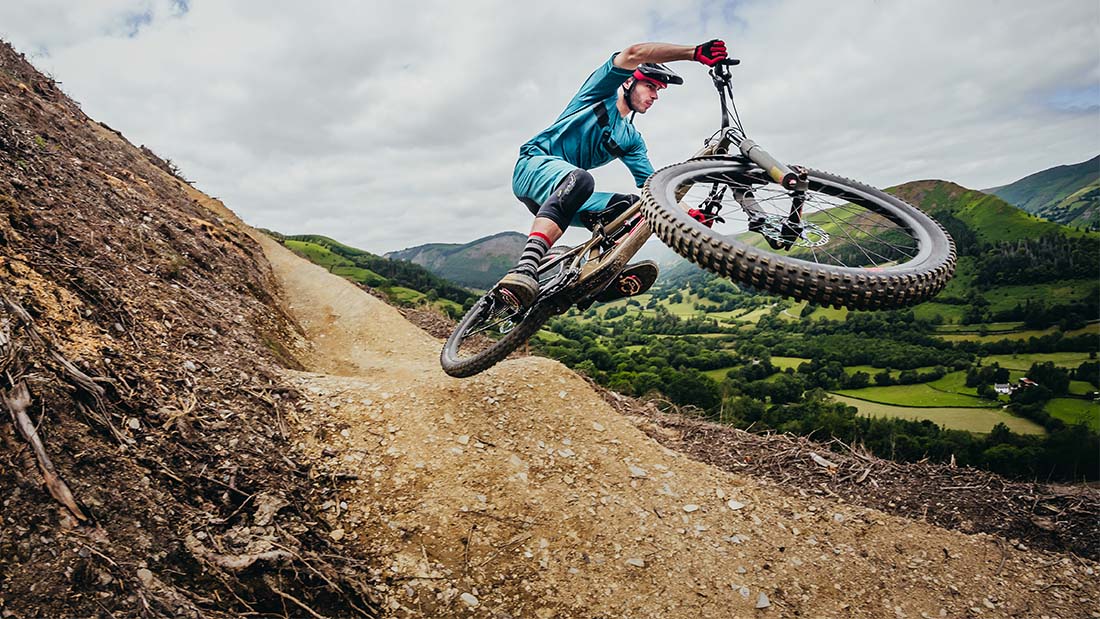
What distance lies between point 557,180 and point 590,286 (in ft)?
4.09

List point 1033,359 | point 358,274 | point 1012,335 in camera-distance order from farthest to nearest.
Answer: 1. point 1012,335
2. point 1033,359
3. point 358,274

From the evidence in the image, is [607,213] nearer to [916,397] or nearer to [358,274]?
[358,274]

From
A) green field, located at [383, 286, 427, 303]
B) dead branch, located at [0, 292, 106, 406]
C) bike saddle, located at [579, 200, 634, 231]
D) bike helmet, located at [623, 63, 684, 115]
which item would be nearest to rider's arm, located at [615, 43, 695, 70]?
bike helmet, located at [623, 63, 684, 115]

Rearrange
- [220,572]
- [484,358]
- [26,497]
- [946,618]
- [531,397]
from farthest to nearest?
1. [531,397]
2. [484,358]
3. [946,618]
4. [220,572]
5. [26,497]

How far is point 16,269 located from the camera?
448 cm

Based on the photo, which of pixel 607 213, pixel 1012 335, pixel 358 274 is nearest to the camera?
pixel 607 213

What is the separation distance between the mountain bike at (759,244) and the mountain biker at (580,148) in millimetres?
513

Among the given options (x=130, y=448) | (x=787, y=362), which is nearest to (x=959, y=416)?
(x=787, y=362)

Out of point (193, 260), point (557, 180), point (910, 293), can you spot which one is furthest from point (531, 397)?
point (193, 260)

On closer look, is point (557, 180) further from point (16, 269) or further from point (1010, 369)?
point (1010, 369)

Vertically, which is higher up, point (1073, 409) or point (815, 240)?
point (815, 240)

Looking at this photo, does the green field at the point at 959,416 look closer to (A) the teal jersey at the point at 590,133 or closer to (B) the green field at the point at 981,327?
(B) the green field at the point at 981,327

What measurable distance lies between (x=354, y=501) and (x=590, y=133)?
14.9 ft

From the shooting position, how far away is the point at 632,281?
5562 mm
